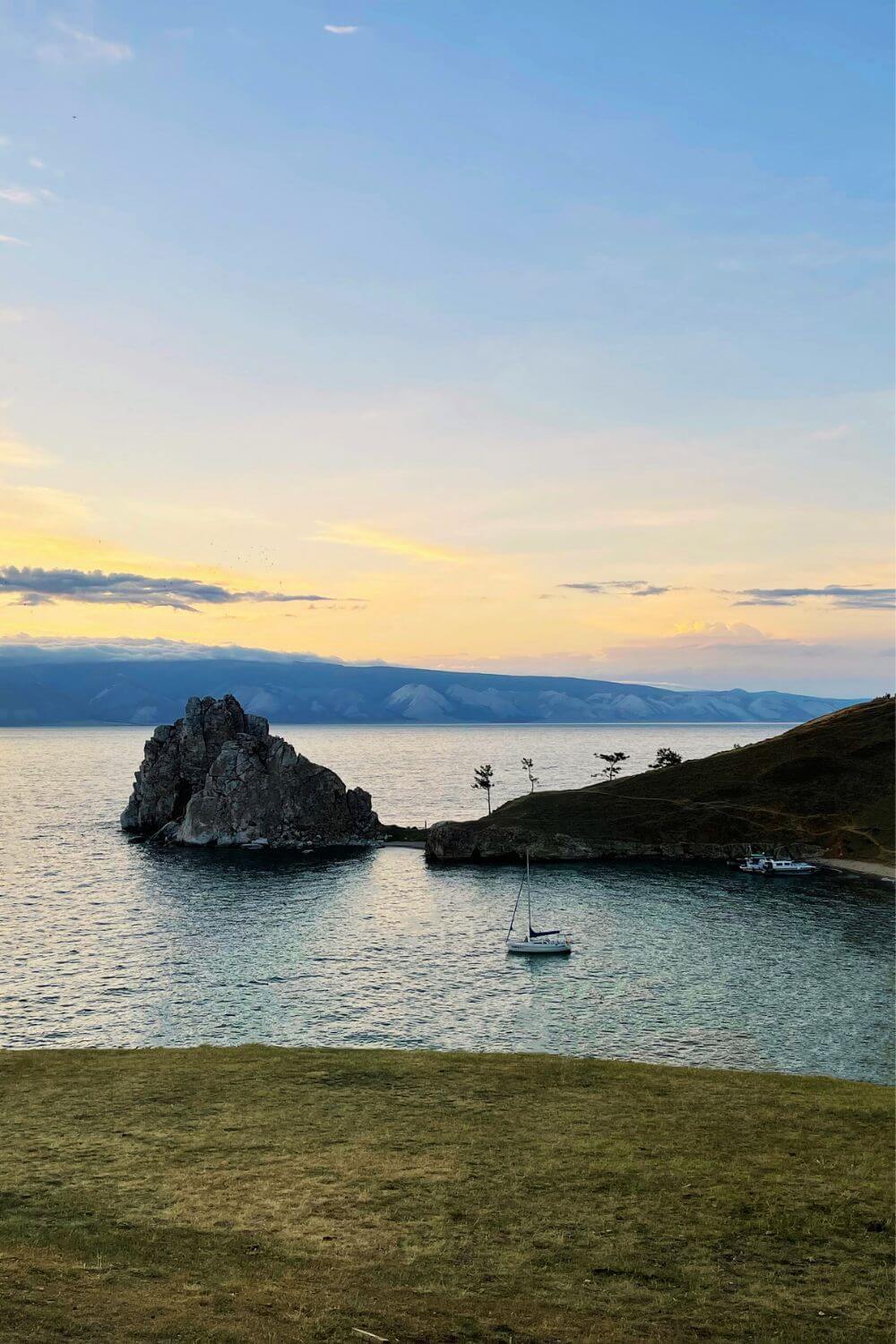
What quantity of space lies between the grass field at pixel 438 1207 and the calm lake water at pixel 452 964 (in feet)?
70.2

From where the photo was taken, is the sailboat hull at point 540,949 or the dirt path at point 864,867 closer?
the sailboat hull at point 540,949

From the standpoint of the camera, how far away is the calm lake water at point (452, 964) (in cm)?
6938

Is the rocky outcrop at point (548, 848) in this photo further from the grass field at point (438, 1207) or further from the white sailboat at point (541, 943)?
the grass field at point (438, 1207)

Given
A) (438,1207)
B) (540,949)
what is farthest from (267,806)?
(438,1207)

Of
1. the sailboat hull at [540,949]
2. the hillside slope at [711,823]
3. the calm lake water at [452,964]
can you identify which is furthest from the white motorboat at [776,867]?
the sailboat hull at [540,949]

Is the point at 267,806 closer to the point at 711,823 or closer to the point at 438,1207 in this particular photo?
the point at 711,823

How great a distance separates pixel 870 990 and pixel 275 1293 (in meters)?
72.6

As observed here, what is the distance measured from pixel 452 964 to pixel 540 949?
9928 millimetres

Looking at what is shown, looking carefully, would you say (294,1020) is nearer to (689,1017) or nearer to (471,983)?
(471,983)

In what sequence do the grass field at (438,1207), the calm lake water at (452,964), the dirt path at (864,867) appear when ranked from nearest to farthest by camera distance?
the grass field at (438,1207) → the calm lake water at (452,964) → the dirt path at (864,867)

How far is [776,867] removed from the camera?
509ft

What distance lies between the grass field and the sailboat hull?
49.1 m

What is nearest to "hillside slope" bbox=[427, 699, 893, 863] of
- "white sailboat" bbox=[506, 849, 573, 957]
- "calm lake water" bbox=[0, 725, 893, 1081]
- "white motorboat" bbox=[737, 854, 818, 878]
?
"white motorboat" bbox=[737, 854, 818, 878]

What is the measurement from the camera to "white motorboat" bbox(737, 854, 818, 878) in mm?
154375
